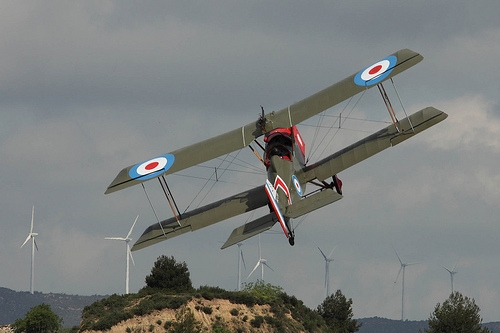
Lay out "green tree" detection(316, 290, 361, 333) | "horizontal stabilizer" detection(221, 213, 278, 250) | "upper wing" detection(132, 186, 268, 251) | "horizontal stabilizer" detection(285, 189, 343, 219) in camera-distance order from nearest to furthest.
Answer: "horizontal stabilizer" detection(285, 189, 343, 219) → "horizontal stabilizer" detection(221, 213, 278, 250) → "upper wing" detection(132, 186, 268, 251) → "green tree" detection(316, 290, 361, 333)

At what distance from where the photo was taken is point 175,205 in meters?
50.5

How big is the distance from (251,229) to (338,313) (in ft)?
165

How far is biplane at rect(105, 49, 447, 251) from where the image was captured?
47312mm

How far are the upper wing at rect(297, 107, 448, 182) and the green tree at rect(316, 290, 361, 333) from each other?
44.9m

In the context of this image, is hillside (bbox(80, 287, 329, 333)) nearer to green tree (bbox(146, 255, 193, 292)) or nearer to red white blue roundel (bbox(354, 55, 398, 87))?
green tree (bbox(146, 255, 193, 292))

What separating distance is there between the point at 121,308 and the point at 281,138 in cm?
3180

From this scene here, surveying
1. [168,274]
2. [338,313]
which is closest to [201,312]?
[168,274]

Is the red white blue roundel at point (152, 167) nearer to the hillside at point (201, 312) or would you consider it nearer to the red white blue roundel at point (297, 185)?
the red white blue roundel at point (297, 185)

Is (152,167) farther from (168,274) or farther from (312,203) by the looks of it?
(168,274)

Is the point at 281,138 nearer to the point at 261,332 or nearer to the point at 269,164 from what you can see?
the point at 269,164

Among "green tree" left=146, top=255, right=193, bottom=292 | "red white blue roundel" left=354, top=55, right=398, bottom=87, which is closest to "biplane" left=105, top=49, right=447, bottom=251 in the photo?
"red white blue roundel" left=354, top=55, right=398, bottom=87

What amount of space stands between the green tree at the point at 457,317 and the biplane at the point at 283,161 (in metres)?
31.6

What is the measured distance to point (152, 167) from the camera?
4912 centimetres

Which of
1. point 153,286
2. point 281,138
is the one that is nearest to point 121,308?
point 153,286
